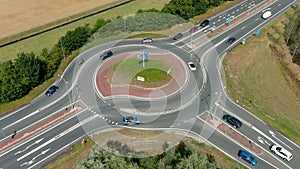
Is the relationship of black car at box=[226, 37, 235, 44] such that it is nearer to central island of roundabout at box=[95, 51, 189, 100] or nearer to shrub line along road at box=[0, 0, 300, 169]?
shrub line along road at box=[0, 0, 300, 169]

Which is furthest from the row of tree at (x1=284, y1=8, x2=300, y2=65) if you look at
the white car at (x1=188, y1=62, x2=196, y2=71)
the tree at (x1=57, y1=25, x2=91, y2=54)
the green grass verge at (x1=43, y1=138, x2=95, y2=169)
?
the green grass verge at (x1=43, y1=138, x2=95, y2=169)

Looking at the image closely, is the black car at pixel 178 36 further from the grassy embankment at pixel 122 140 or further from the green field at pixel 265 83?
the grassy embankment at pixel 122 140

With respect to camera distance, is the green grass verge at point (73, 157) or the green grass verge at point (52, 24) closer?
the green grass verge at point (73, 157)

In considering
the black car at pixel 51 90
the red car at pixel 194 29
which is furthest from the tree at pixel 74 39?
the red car at pixel 194 29

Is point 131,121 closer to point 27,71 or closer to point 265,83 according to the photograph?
point 27,71

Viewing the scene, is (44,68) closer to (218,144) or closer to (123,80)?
(123,80)
